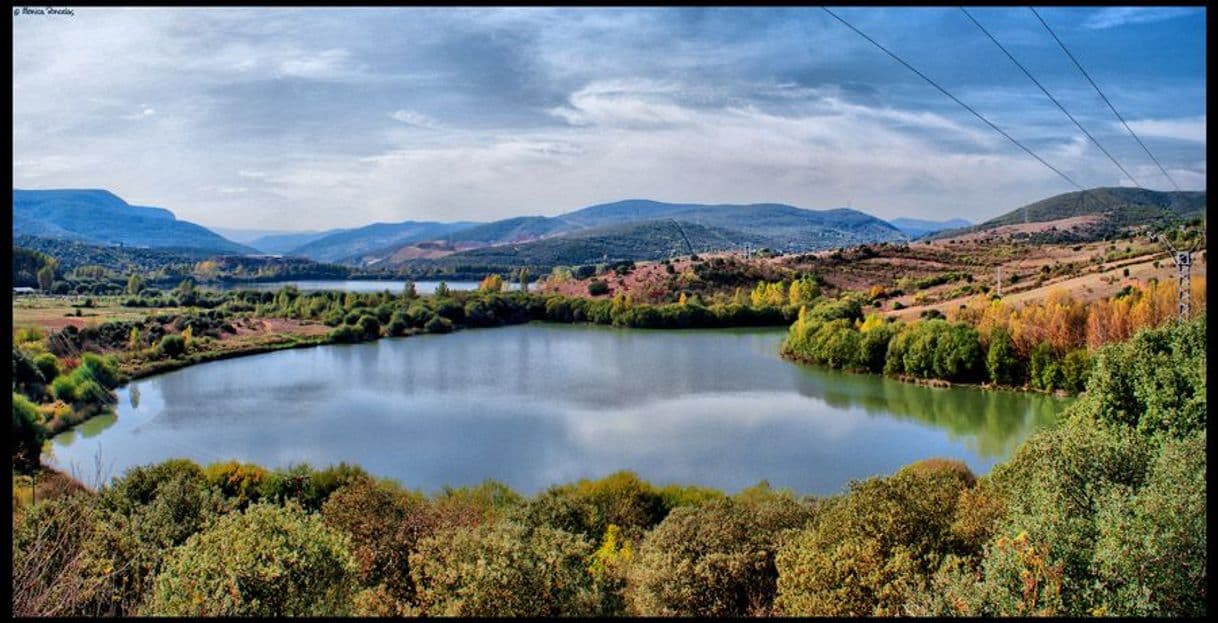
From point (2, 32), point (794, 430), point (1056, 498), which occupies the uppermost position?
point (2, 32)

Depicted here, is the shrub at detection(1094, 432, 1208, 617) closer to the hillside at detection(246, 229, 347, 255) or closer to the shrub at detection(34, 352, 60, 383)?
the shrub at detection(34, 352, 60, 383)

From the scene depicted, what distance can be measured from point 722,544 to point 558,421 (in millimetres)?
12826

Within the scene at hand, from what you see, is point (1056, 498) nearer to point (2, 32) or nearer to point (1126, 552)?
point (1126, 552)

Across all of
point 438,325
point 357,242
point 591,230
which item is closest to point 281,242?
point 357,242

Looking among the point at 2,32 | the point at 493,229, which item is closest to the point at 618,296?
the point at 2,32

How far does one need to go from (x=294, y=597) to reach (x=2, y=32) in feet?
16.6

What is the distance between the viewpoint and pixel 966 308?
107ft

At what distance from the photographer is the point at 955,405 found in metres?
23.6

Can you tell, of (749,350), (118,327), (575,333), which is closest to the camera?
(118,327)

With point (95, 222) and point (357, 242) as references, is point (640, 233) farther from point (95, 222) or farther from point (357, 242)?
point (357, 242)

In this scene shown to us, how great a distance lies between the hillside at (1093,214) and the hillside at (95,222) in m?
68.1

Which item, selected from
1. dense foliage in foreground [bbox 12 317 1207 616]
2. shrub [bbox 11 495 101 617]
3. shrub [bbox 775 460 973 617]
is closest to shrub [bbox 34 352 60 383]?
dense foliage in foreground [bbox 12 317 1207 616]

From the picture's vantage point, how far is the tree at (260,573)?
568 centimetres

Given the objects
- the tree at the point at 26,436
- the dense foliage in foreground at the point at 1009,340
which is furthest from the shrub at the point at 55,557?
the dense foliage in foreground at the point at 1009,340
